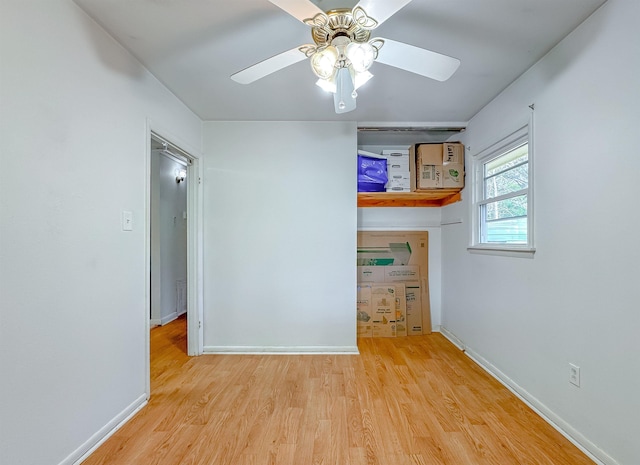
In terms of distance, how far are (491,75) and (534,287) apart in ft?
5.05

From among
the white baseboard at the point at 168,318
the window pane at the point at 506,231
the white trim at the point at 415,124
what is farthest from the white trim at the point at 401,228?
the white baseboard at the point at 168,318

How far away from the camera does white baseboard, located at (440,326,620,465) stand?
156 centimetres

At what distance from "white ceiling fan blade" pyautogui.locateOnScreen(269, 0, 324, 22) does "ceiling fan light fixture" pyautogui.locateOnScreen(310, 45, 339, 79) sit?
17 centimetres

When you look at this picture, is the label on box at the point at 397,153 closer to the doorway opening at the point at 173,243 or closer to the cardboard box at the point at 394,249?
the cardboard box at the point at 394,249

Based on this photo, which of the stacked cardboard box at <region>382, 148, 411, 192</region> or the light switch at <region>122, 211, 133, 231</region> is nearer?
the light switch at <region>122, 211, 133, 231</region>

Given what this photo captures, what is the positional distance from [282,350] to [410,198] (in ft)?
7.23

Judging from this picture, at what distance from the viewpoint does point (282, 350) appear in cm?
305

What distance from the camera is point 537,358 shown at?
2037 mm

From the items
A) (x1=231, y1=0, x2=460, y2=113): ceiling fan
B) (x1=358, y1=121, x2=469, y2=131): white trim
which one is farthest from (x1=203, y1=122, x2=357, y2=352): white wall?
(x1=231, y1=0, x2=460, y2=113): ceiling fan

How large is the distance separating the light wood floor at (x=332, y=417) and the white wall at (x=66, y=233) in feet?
1.18

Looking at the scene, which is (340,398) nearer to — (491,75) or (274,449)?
(274,449)

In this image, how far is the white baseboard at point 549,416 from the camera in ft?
5.12

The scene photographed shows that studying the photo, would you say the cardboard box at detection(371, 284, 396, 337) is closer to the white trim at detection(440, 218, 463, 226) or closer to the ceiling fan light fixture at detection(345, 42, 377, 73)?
the white trim at detection(440, 218, 463, 226)

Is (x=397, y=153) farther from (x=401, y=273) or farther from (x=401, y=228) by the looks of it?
(x=401, y=273)
